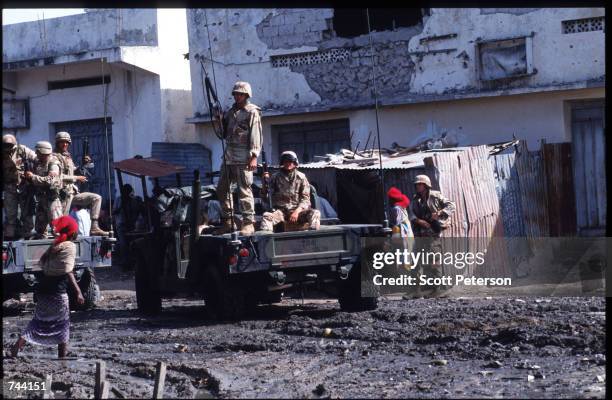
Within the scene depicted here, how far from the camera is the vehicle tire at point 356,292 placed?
12.7 metres

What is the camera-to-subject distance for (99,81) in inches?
944

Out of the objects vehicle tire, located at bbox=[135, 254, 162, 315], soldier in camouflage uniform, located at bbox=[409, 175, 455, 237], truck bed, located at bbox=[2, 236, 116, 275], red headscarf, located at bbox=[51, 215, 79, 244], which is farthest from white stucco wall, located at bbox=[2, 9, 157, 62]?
red headscarf, located at bbox=[51, 215, 79, 244]

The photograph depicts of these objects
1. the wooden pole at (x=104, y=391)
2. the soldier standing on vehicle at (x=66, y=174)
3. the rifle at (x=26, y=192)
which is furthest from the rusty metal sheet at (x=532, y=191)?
the wooden pole at (x=104, y=391)

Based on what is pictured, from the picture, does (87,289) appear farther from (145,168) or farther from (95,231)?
(145,168)

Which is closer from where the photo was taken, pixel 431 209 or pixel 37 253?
pixel 37 253

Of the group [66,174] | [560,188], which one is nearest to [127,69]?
[66,174]

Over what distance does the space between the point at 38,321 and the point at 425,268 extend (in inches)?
233

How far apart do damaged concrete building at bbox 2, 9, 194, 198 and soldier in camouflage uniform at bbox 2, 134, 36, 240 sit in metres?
8.26

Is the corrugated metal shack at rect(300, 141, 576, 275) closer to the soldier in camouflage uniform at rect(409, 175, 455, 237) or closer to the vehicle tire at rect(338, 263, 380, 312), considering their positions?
the soldier in camouflage uniform at rect(409, 175, 455, 237)

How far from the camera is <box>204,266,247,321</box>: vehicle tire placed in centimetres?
1238

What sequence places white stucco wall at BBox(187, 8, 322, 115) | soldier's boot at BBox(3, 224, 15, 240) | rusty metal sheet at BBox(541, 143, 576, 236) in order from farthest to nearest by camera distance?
white stucco wall at BBox(187, 8, 322, 115), rusty metal sheet at BBox(541, 143, 576, 236), soldier's boot at BBox(3, 224, 15, 240)

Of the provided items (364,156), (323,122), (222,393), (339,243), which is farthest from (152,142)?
(222,393)

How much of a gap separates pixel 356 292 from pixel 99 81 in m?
12.9

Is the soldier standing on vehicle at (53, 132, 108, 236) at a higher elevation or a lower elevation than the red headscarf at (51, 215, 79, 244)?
higher
